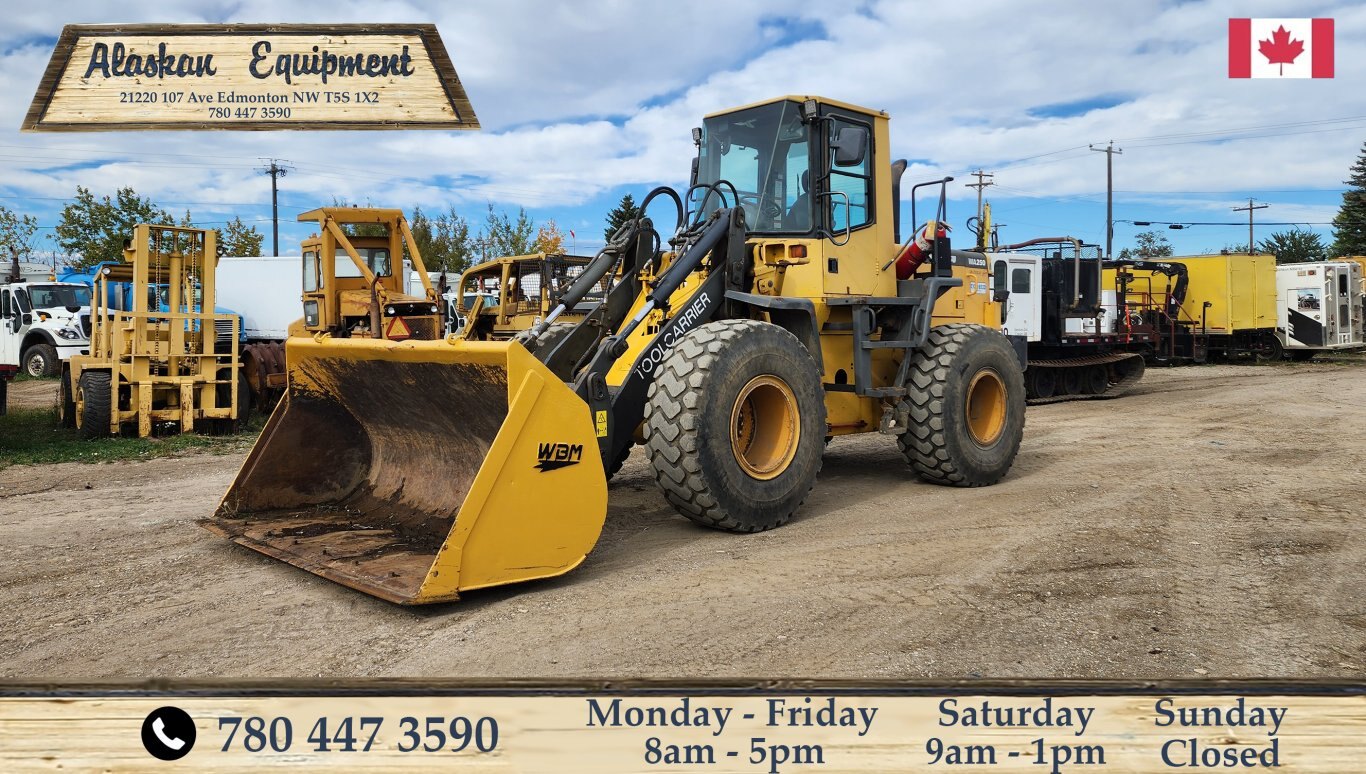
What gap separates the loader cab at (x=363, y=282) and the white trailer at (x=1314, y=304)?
2350 centimetres

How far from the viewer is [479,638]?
13.5ft

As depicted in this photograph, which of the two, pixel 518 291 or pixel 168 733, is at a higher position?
pixel 518 291

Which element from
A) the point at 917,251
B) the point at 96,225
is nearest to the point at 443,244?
the point at 96,225

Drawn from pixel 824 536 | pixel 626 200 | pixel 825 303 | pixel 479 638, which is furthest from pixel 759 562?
pixel 626 200

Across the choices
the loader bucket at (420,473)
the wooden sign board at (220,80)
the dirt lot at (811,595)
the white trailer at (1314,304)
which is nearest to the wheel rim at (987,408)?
the dirt lot at (811,595)

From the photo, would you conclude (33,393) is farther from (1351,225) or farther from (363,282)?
(1351,225)

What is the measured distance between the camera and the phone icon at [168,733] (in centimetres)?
177

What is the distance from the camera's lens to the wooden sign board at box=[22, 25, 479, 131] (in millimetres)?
9883

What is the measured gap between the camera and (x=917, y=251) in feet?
25.1

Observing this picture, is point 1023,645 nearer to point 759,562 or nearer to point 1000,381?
point 759,562

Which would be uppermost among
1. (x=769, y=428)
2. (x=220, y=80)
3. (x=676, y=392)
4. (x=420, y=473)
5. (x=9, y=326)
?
(x=220, y=80)

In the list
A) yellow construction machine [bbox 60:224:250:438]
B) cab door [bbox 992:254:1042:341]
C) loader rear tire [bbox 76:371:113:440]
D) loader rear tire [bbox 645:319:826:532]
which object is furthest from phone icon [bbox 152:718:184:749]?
cab door [bbox 992:254:1042:341]

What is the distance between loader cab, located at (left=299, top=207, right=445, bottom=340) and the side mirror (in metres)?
8.04

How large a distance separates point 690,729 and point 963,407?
19.8 feet
